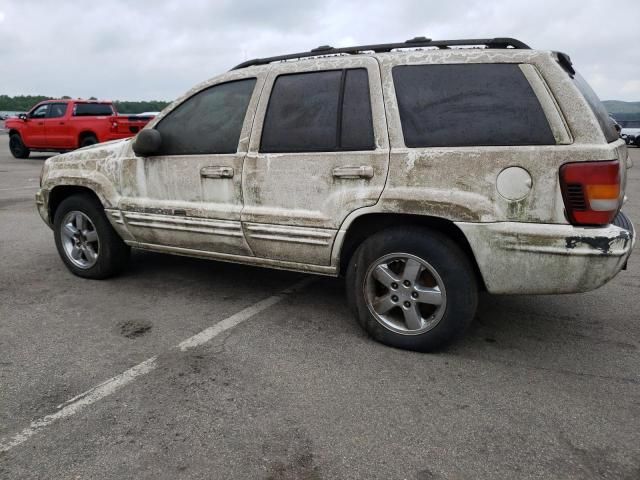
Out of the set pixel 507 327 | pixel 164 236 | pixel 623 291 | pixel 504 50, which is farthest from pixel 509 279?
pixel 164 236

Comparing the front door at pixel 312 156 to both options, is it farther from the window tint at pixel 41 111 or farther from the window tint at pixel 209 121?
the window tint at pixel 41 111

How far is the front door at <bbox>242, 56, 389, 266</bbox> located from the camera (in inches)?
124

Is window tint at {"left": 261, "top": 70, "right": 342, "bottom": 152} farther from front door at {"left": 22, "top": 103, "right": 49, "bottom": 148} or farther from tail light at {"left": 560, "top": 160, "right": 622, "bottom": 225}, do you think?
front door at {"left": 22, "top": 103, "right": 49, "bottom": 148}

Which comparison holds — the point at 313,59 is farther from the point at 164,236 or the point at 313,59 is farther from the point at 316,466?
the point at 316,466

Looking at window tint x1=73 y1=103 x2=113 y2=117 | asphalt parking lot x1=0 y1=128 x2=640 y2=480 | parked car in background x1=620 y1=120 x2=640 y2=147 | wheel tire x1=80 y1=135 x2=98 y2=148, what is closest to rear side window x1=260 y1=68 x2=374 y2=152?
asphalt parking lot x1=0 y1=128 x2=640 y2=480

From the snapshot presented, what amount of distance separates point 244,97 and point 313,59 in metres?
0.55

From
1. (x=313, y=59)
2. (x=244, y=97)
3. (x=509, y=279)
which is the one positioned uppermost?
(x=313, y=59)

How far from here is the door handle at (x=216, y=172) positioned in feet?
11.7

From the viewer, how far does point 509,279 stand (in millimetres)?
2873

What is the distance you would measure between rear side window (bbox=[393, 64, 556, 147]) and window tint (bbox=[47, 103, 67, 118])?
15.0m

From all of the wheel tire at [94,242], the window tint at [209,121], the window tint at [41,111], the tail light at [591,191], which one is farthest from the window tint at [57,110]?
the tail light at [591,191]

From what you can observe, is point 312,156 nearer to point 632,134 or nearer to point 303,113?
point 303,113

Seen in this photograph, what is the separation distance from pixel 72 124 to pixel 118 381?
1438 centimetres

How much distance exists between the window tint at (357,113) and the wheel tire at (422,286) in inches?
22.2
